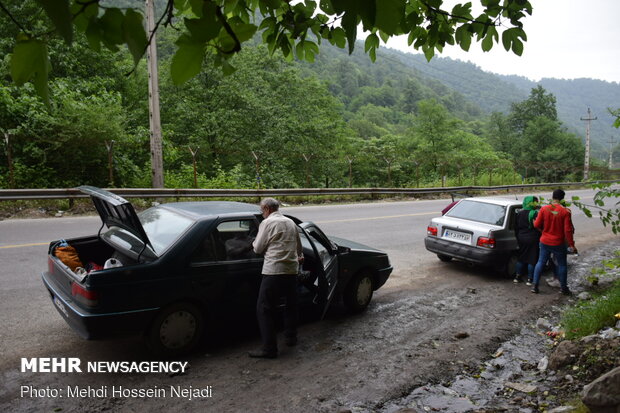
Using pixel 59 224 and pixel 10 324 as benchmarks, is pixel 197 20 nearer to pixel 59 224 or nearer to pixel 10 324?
pixel 10 324

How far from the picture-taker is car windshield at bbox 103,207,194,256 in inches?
176

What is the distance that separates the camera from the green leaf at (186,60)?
54.9 inches

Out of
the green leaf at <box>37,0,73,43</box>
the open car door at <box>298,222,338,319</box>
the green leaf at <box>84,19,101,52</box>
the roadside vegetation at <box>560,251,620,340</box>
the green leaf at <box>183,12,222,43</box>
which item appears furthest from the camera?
the roadside vegetation at <box>560,251,620,340</box>

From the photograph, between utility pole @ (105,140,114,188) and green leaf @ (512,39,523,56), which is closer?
green leaf @ (512,39,523,56)

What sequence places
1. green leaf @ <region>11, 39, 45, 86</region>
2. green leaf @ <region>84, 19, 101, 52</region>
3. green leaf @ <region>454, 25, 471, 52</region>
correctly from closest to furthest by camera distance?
green leaf @ <region>11, 39, 45, 86</region> → green leaf @ <region>84, 19, 101, 52</region> → green leaf @ <region>454, 25, 471, 52</region>

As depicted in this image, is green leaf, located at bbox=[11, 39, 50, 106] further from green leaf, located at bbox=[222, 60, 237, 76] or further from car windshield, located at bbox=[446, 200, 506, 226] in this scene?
car windshield, located at bbox=[446, 200, 506, 226]

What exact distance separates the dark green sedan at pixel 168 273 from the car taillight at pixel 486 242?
382cm

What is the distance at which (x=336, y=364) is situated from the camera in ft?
14.7

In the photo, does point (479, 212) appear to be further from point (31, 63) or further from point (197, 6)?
point (31, 63)

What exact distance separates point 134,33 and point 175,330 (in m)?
3.55

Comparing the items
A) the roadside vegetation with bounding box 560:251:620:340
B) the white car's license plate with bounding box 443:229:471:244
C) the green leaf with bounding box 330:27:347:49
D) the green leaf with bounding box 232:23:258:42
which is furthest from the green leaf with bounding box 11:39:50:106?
the white car's license plate with bounding box 443:229:471:244

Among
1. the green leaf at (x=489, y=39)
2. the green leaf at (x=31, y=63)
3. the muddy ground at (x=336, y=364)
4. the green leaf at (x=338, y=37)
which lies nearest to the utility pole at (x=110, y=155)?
the muddy ground at (x=336, y=364)

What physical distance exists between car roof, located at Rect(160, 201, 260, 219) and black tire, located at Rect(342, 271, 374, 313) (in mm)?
1722

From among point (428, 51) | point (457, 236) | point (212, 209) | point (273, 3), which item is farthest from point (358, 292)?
point (273, 3)
